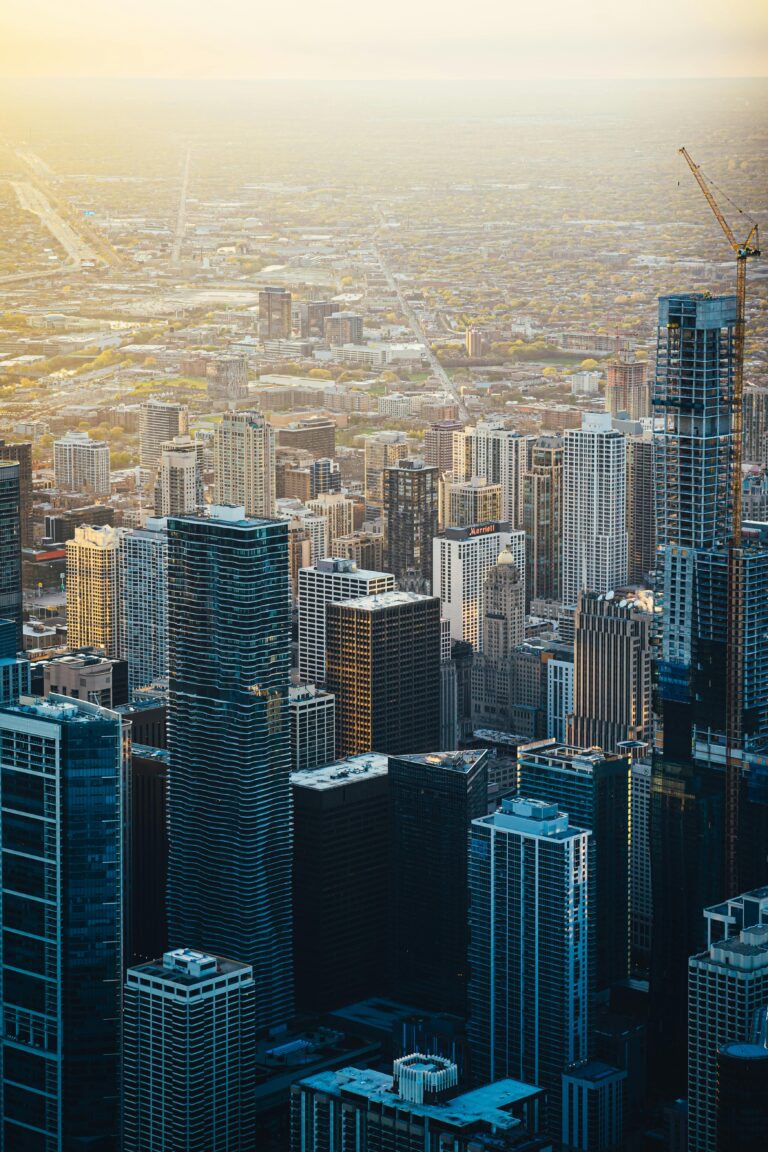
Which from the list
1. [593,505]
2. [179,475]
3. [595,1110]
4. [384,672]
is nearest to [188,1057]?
[595,1110]

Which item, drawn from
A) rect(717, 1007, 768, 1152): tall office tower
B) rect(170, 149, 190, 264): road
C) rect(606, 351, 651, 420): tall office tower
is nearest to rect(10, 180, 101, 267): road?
rect(170, 149, 190, 264): road

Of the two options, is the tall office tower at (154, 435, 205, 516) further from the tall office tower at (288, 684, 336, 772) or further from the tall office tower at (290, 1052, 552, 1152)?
the tall office tower at (290, 1052, 552, 1152)

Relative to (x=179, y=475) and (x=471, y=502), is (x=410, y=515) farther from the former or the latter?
(x=179, y=475)

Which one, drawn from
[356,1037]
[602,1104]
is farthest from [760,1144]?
[356,1037]

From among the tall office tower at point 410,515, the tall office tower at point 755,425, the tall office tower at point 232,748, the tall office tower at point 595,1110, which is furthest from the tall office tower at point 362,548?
the tall office tower at point 595,1110

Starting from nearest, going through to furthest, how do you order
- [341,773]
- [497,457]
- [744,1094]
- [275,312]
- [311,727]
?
[744,1094]
[341,773]
[311,727]
[497,457]
[275,312]

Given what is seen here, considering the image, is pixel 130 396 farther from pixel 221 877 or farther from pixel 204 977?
pixel 204 977
